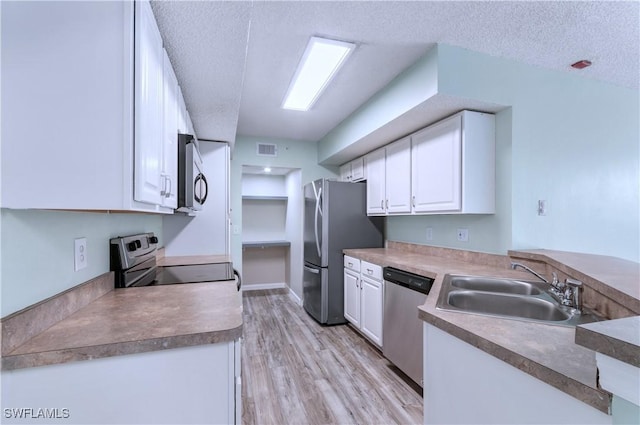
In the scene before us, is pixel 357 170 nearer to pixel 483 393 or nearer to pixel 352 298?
pixel 352 298

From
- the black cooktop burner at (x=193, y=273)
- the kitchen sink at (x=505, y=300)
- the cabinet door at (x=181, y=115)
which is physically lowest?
the kitchen sink at (x=505, y=300)

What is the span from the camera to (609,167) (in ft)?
8.20

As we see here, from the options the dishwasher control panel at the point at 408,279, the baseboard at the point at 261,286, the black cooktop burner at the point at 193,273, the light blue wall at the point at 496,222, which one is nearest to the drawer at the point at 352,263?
the dishwasher control panel at the point at 408,279

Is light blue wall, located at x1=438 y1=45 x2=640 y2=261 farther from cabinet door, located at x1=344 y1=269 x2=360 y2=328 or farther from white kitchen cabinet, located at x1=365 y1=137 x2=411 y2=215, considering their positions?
cabinet door, located at x1=344 y1=269 x2=360 y2=328

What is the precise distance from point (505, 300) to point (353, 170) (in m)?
2.68

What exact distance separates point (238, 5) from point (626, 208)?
11.2ft

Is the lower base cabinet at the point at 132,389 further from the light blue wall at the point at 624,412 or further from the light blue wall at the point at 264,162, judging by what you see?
the light blue wall at the point at 264,162

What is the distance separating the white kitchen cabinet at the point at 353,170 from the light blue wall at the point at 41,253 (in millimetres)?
2893

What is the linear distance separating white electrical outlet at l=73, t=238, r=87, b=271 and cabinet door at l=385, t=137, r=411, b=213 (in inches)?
94.9

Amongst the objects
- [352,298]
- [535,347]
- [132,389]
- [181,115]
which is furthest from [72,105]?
[352,298]

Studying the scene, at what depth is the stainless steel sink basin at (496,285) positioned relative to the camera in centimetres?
170

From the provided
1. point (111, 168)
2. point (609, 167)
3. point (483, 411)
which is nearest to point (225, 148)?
point (111, 168)

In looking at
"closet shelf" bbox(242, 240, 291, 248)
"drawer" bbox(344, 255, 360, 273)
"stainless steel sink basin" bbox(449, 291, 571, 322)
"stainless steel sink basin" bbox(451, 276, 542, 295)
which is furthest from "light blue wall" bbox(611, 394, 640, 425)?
"closet shelf" bbox(242, 240, 291, 248)

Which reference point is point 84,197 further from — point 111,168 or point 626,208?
point 626,208
